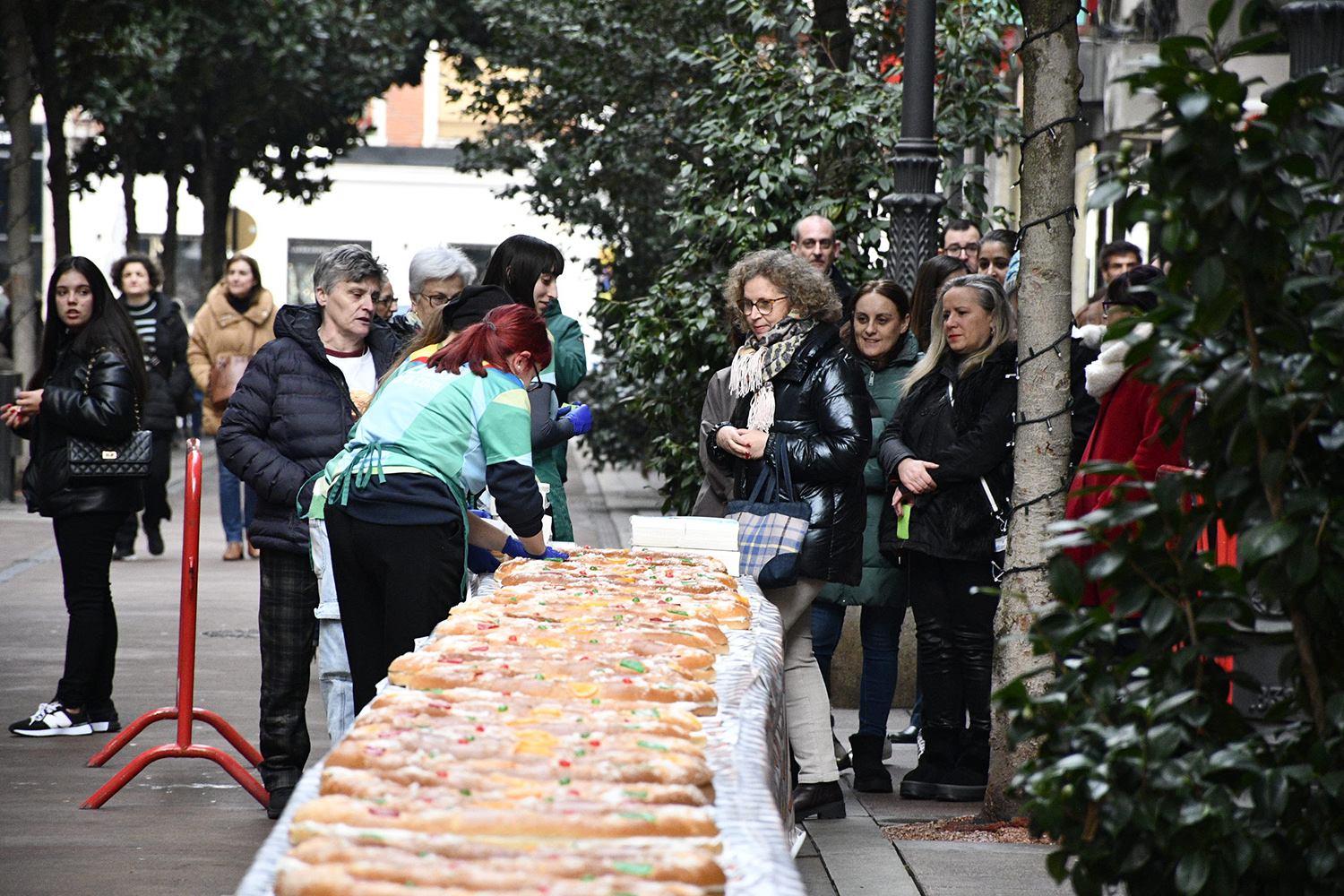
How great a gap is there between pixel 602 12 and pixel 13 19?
5804 millimetres

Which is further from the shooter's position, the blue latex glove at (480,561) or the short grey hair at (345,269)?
the short grey hair at (345,269)

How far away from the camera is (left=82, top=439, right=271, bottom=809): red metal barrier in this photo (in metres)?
6.15

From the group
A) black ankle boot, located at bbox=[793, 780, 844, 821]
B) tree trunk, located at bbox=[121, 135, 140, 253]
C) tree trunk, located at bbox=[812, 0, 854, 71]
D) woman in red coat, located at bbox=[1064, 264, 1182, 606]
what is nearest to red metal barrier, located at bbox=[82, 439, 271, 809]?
black ankle boot, located at bbox=[793, 780, 844, 821]

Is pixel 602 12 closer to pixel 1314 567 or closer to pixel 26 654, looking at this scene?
pixel 26 654

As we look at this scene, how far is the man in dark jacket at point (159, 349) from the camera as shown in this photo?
11.2 m

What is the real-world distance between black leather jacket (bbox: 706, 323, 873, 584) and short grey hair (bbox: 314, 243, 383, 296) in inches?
59.0

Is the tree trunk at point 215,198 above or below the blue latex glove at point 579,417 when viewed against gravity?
above

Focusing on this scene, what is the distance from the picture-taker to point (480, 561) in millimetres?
5594

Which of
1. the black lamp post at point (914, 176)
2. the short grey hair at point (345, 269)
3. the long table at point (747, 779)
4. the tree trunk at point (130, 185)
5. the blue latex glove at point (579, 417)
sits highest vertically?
the tree trunk at point (130, 185)

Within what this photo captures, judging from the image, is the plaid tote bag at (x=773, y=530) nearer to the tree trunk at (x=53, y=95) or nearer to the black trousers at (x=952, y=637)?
the black trousers at (x=952, y=637)

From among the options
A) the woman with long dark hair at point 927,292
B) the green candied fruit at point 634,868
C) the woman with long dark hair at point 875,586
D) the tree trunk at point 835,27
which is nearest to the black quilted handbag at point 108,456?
the woman with long dark hair at point 875,586

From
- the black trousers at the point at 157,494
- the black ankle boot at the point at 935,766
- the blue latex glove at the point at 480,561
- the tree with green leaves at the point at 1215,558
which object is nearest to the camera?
the tree with green leaves at the point at 1215,558

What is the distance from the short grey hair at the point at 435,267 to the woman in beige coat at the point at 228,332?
5.51 m

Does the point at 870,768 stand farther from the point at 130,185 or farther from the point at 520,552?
the point at 130,185
